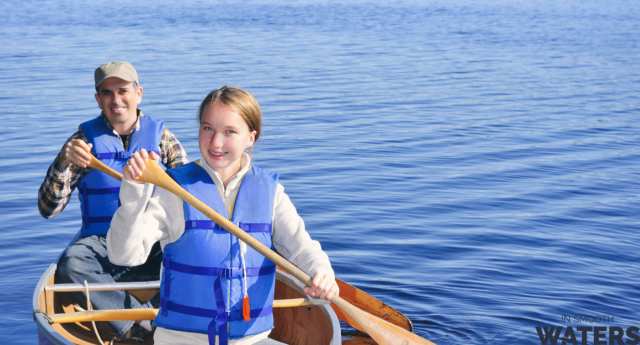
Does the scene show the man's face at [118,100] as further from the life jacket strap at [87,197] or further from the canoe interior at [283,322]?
the canoe interior at [283,322]

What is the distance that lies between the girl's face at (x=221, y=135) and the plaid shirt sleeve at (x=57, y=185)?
1.51 m

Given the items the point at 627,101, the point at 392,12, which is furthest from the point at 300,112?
the point at 392,12

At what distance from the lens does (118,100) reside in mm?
4133

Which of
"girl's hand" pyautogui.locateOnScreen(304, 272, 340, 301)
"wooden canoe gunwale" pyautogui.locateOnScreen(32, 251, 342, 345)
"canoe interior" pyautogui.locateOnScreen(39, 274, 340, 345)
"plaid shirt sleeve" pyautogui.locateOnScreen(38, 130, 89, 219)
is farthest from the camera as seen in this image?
"plaid shirt sleeve" pyautogui.locateOnScreen(38, 130, 89, 219)

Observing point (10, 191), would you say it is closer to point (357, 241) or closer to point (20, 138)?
point (20, 138)

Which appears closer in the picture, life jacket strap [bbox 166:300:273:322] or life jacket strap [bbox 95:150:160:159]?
life jacket strap [bbox 166:300:273:322]

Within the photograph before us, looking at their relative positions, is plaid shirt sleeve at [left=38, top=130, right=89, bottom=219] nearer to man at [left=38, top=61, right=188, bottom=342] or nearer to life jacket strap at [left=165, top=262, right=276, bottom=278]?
man at [left=38, top=61, right=188, bottom=342]

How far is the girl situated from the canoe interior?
2.29 feet

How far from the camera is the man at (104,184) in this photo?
12.7 feet

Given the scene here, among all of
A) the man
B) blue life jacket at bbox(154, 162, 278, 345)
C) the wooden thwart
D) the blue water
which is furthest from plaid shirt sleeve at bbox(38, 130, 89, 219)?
blue life jacket at bbox(154, 162, 278, 345)

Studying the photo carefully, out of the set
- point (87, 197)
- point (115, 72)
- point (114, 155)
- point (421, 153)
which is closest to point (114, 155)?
point (114, 155)

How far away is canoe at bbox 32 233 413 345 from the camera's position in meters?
3.43

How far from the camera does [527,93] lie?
13641 millimetres

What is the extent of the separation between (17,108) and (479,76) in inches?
Answer: 382
